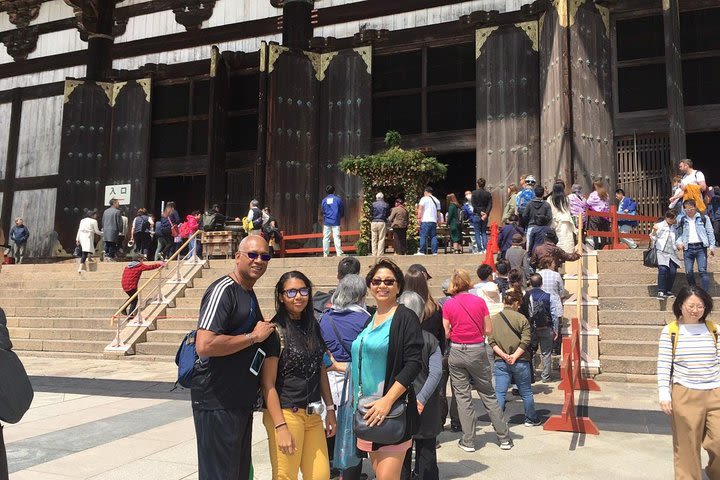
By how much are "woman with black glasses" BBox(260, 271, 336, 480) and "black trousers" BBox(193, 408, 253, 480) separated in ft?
0.74

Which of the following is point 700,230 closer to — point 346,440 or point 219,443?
point 346,440

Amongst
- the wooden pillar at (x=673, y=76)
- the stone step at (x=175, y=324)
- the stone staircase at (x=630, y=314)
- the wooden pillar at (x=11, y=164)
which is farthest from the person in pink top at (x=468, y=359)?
the wooden pillar at (x=11, y=164)

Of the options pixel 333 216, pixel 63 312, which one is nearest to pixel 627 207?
pixel 333 216

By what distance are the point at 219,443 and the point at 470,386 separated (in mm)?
2876

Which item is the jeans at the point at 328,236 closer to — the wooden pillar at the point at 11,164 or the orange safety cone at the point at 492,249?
the orange safety cone at the point at 492,249

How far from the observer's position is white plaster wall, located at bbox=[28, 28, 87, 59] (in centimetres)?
2097

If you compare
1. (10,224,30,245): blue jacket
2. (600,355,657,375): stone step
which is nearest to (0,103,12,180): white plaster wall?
(10,224,30,245): blue jacket

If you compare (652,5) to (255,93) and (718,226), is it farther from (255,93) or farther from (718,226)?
(255,93)

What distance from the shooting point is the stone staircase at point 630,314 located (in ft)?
25.2

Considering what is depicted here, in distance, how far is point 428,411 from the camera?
390cm

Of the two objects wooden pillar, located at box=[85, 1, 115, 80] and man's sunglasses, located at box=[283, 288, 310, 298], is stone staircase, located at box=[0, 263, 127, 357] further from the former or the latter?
man's sunglasses, located at box=[283, 288, 310, 298]

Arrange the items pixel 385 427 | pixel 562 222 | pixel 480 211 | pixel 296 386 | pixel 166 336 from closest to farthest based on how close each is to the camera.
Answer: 1. pixel 385 427
2. pixel 296 386
3. pixel 562 222
4. pixel 166 336
5. pixel 480 211

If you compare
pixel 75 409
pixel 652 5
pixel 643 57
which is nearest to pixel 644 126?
pixel 643 57

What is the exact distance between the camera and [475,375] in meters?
5.07
